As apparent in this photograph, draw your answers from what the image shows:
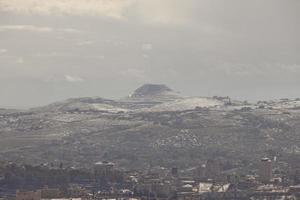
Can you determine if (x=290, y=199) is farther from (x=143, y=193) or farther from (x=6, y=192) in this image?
(x=6, y=192)

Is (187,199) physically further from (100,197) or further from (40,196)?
(40,196)

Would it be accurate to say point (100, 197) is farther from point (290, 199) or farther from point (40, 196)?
point (290, 199)

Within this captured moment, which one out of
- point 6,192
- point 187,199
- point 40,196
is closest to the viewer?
point 40,196

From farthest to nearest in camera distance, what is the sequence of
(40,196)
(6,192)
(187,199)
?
(6,192), (187,199), (40,196)

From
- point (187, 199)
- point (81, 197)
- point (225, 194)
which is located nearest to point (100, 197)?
point (81, 197)

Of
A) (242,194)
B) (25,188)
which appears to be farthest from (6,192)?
(242,194)

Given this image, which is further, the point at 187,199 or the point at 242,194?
the point at 242,194

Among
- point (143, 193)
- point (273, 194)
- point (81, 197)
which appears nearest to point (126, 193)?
point (143, 193)

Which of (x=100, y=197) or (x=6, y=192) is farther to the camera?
(x=6, y=192)
